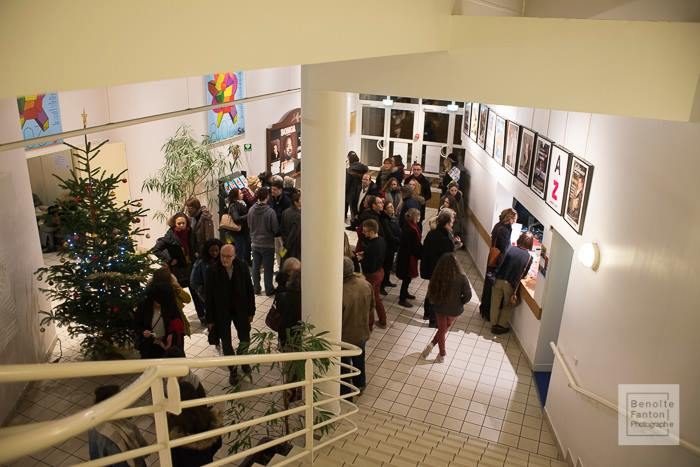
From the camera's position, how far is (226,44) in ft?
5.32

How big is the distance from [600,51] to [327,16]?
165 cm

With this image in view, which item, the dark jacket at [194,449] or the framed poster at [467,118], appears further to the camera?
the framed poster at [467,118]

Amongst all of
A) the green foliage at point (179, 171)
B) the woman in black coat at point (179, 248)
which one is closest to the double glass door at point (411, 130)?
the green foliage at point (179, 171)

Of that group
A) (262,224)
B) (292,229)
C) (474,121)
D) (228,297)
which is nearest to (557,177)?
(292,229)

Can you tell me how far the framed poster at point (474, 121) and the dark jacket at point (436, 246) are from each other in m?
3.17

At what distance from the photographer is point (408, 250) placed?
8.22 meters

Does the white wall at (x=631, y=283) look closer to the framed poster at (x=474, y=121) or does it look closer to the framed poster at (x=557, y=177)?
the framed poster at (x=557, y=177)

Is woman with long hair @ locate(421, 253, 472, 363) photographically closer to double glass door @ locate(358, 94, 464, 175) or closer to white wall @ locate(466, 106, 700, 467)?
white wall @ locate(466, 106, 700, 467)

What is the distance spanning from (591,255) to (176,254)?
4.89 metres

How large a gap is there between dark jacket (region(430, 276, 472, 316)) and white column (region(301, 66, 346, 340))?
1.78 metres

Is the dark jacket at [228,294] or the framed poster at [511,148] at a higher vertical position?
the framed poster at [511,148]

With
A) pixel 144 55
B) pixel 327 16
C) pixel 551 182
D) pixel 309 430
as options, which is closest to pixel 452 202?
pixel 551 182

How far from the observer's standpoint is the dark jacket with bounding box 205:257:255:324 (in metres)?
5.99

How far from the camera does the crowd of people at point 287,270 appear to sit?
5.69 m
